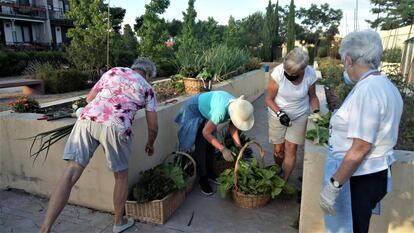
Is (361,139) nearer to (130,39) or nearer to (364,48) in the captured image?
(364,48)

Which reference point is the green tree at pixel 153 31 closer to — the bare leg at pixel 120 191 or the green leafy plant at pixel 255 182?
the green leafy plant at pixel 255 182

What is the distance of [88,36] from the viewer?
14180mm

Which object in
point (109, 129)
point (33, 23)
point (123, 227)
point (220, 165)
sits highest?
point (33, 23)

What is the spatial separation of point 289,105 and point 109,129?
5.87ft

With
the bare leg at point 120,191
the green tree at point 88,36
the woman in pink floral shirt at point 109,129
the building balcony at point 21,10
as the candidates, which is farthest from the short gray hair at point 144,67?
the building balcony at point 21,10

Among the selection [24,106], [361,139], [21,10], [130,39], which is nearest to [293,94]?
[361,139]

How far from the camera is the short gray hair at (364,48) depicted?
1.63 metres

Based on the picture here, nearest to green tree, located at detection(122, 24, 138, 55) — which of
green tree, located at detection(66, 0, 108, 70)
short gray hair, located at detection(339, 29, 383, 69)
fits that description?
green tree, located at detection(66, 0, 108, 70)

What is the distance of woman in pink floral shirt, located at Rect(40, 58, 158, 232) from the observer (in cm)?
255

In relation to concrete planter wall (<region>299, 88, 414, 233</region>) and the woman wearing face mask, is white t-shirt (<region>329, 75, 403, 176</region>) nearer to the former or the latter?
the woman wearing face mask

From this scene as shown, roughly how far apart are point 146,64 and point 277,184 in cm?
173

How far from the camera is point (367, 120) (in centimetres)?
157

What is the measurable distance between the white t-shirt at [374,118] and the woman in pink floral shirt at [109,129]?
1.63m

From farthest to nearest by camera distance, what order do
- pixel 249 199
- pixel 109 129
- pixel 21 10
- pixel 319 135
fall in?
1. pixel 21 10
2. pixel 249 199
3. pixel 319 135
4. pixel 109 129
